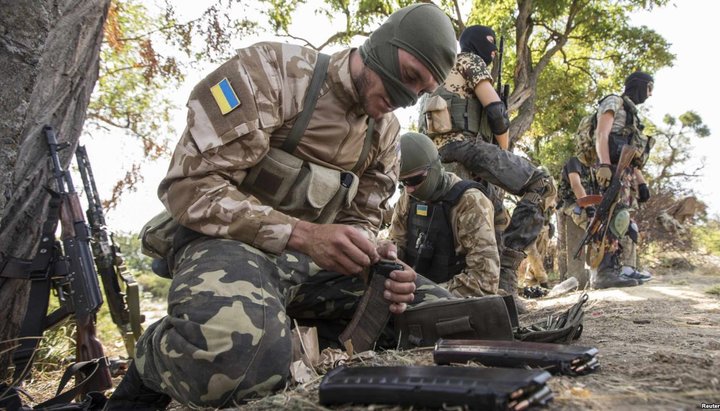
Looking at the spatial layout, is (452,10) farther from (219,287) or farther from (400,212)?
(219,287)

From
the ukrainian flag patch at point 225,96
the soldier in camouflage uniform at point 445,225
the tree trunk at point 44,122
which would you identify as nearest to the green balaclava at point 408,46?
the ukrainian flag patch at point 225,96

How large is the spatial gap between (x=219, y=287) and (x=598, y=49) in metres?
12.5

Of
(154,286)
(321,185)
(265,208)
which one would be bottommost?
(154,286)

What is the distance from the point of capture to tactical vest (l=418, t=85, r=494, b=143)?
4.43 meters

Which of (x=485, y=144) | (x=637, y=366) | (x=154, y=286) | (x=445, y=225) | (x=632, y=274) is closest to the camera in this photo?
(x=637, y=366)

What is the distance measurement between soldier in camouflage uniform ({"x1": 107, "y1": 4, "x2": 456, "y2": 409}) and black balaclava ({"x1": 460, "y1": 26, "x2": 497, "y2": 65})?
261 centimetres

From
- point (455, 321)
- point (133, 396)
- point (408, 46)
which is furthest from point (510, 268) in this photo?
point (133, 396)

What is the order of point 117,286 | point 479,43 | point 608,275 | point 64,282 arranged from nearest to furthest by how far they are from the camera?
1. point 64,282
2. point 117,286
3. point 479,43
4. point 608,275

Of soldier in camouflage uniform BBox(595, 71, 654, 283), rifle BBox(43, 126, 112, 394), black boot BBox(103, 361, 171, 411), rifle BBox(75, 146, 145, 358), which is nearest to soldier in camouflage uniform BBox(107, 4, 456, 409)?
black boot BBox(103, 361, 171, 411)

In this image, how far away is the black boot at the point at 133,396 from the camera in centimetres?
185

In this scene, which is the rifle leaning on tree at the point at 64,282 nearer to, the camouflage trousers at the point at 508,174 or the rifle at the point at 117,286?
the rifle at the point at 117,286

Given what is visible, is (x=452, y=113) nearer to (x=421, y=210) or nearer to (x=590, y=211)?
(x=421, y=210)

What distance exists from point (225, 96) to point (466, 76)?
2.95 m

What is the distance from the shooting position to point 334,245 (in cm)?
186
